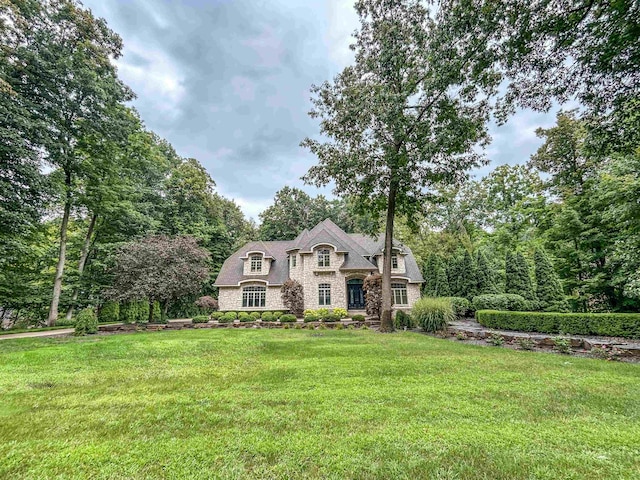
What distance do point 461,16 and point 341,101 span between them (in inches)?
276

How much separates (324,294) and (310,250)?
334 centimetres

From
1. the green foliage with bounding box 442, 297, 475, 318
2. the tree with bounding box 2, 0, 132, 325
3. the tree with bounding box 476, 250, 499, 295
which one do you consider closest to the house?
Result: the green foliage with bounding box 442, 297, 475, 318

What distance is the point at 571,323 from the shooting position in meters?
11.1

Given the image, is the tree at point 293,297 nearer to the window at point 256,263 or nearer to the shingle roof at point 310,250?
the shingle roof at point 310,250

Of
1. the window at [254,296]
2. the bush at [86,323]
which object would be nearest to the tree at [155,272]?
the bush at [86,323]

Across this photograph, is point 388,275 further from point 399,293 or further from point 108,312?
point 108,312

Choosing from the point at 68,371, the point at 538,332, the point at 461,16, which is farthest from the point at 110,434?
the point at 538,332

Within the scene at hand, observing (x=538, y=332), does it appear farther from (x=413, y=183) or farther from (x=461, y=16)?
(x=461, y=16)

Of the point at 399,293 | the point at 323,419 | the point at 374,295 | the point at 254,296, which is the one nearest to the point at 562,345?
the point at 323,419

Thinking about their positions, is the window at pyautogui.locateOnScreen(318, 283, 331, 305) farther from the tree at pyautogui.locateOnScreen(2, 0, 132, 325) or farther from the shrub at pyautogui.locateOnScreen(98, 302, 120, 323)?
the tree at pyautogui.locateOnScreen(2, 0, 132, 325)

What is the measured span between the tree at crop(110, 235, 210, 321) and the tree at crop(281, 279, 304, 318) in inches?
231

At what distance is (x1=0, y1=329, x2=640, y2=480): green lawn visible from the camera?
2.76 meters

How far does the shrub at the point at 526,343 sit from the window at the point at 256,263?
17.5 m

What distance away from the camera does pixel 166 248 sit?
657 inches
